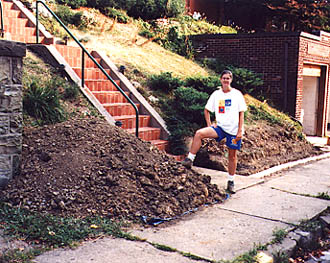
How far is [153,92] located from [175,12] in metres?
7.87

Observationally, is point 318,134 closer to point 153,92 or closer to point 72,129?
point 153,92

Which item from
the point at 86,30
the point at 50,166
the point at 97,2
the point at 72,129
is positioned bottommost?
the point at 50,166

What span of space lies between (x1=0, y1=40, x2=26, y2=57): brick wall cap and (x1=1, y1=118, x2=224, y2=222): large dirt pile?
1.27 m

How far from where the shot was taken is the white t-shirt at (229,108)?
6.48 m

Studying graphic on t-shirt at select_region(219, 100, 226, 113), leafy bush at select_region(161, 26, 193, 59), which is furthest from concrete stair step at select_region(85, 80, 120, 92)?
leafy bush at select_region(161, 26, 193, 59)

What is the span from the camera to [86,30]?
13070 mm

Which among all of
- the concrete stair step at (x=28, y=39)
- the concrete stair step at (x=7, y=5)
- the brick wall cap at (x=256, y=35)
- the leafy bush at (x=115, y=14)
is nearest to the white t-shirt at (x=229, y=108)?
the concrete stair step at (x=28, y=39)

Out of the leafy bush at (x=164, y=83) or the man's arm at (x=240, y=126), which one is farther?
the leafy bush at (x=164, y=83)

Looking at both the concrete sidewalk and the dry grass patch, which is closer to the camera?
the concrete sidewalk

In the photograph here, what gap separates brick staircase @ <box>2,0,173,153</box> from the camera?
349 inches

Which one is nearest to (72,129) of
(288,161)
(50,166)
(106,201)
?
(50,166)

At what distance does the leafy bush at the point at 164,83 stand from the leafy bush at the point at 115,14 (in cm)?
549

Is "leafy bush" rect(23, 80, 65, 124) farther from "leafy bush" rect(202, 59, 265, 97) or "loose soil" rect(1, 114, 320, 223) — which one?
"leafy bush" rect(202, 59, 265, 97)

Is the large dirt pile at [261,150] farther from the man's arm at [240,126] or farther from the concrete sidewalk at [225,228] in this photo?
the man's arm at [240,126]
